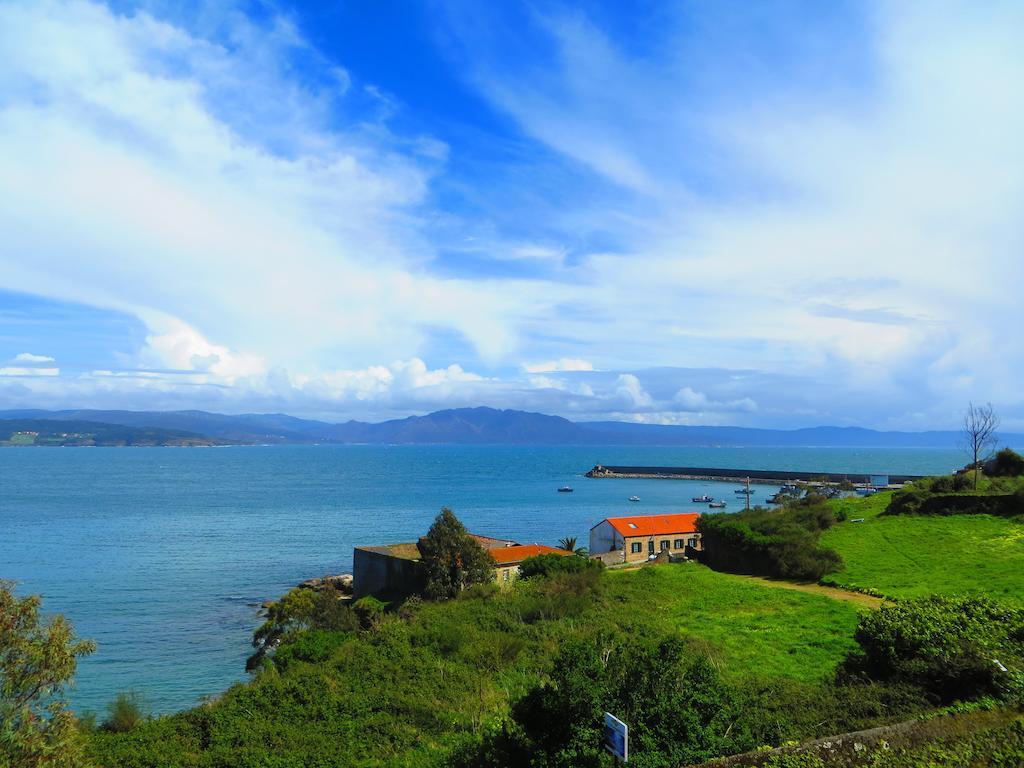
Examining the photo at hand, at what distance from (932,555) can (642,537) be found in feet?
79.8

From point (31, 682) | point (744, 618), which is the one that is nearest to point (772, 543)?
point (744, 618)

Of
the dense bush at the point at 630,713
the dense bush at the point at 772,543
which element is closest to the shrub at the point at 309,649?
the dense bush at the point at 630,713

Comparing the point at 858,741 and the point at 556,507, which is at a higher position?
the point at 858,741

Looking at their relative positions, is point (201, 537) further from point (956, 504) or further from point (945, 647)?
point (945, 647)

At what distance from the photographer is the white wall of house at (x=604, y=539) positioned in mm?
52500

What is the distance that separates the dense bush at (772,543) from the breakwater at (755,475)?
306 feet

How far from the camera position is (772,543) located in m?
33.5

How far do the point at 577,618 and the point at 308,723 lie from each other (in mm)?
9972

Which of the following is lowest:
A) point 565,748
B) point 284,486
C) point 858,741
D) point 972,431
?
point 284,486

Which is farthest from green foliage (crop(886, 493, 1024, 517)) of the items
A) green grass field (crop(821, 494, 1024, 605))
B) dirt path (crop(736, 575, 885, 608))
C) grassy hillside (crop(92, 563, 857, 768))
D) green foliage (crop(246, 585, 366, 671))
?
green foliage (crop(246, 585, 366, 671))

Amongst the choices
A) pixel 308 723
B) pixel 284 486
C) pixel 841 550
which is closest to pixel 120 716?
pixel 308 723

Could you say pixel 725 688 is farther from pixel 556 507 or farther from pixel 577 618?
pixel 556 507

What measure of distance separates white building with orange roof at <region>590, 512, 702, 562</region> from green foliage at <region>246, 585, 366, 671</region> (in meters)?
23.8

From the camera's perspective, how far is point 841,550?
3381cm
